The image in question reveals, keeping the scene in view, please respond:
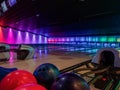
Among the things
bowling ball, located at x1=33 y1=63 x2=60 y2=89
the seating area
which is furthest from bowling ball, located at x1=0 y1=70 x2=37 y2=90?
the seating area

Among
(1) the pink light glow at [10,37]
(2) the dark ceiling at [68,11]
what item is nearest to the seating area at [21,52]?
(2) the dark ceiling at [68,11]

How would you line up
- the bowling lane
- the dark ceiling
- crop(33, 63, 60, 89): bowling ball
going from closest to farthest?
1. crop(33, 63, 60, 89): bowling ball
2. the bowling lane
3. the dark ceiling

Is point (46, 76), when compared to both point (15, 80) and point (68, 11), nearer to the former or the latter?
point (15, 80)

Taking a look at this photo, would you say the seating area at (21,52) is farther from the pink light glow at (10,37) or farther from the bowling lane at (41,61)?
the pink light glow at (10,37)

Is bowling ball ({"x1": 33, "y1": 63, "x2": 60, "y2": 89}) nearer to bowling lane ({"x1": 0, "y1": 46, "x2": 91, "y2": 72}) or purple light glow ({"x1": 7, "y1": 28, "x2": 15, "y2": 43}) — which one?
bowling lane ({"x1": 0, "y1": 46, "x2": 91, "y2": 72})

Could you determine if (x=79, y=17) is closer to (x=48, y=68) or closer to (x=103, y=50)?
(x=103, y=50)

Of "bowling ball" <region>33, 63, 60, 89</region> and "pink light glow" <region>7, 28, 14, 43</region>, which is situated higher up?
"pink light glow" <region>7, 28, 14, 43</region>

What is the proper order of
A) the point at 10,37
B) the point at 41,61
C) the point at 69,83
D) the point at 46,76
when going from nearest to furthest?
1. the point at 69,83
2. the point at 46,76
3. the point at 41,61
4. the point at 10,37

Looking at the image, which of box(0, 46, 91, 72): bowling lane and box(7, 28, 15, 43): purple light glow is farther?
box(7, 28, 15, 43): purple light glow

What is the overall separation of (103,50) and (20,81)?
6.69ft

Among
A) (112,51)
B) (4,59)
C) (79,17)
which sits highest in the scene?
(79,17)

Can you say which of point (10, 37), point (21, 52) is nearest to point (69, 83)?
point (21, 52)

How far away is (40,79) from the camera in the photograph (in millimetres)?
2232

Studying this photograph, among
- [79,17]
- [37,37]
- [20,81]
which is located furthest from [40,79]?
[37,37]
